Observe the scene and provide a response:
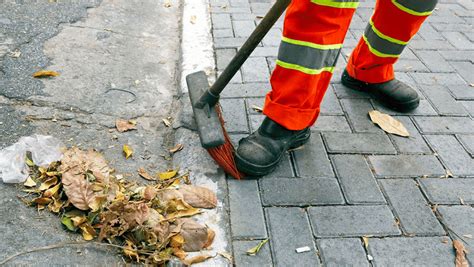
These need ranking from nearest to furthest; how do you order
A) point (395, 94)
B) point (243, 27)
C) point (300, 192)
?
point (300, 192) < point (395, 94) < point (243, 27)

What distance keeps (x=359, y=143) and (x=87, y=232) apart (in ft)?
4.46

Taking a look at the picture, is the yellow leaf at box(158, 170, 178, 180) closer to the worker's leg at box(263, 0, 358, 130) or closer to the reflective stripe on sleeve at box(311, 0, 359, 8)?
the worker's leg at box(263, 0, 358, 130)

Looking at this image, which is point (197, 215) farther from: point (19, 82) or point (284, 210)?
point (19, 82)

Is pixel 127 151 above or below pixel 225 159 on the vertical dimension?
below

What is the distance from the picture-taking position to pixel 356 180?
195 cm

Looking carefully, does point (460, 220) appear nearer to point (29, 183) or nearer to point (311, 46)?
point (311, 46)

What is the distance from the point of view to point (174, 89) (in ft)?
8.43

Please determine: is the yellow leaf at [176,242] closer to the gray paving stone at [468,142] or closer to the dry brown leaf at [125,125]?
the dry brown leaf at [125,125]

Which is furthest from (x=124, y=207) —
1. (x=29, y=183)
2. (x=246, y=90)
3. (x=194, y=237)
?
(x=246, y=90)

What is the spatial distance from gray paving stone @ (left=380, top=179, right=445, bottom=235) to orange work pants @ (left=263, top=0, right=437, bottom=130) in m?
0.48

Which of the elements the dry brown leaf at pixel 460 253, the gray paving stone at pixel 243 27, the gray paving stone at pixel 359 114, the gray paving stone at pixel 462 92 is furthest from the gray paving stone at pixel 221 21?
the dry brown leaf at pixel 460 253

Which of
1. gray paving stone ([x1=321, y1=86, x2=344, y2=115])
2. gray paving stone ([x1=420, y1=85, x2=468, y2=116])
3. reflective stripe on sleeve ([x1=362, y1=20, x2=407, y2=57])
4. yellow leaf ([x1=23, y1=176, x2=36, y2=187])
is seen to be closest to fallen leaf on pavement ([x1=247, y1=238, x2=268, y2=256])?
Answer: yellow leaf ([x1=23, y1=176, x2=36, y2=187])

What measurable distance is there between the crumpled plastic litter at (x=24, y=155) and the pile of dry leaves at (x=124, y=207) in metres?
0.04

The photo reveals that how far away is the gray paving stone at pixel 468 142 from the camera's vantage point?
7.19ft
